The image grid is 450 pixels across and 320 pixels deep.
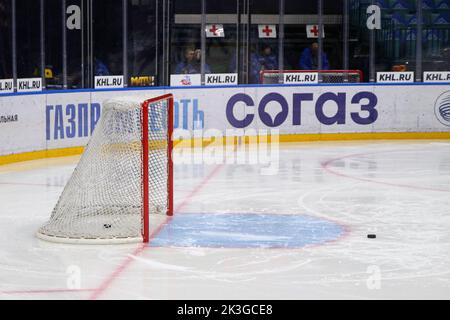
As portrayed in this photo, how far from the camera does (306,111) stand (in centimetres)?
1650

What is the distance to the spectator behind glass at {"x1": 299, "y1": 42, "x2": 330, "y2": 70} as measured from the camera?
1761 cm

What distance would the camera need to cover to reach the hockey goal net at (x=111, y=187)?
8.16 meters

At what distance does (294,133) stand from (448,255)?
8.80 metres

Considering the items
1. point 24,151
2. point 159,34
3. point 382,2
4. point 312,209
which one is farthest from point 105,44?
point 312,209

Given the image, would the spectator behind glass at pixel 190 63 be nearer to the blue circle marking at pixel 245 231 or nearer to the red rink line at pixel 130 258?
the red rink line at pixel 130 258

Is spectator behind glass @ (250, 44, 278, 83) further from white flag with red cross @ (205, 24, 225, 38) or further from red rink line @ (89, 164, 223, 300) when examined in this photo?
red rink line @ (89, 164, 223, 300)

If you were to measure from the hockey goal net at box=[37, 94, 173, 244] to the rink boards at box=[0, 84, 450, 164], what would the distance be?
5.59 m

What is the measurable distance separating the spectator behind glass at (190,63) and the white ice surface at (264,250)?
428cm

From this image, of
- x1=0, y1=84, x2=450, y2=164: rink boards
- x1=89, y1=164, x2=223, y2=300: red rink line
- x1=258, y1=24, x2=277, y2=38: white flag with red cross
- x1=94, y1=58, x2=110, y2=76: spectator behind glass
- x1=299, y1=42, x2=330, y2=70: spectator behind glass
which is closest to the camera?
x1=89, y1=164, x2=223, y2=300: red rink line

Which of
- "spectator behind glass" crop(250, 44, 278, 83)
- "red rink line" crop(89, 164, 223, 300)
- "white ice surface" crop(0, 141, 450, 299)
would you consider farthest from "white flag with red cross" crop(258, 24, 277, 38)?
"red rink line" crop(89, 164, 223, 300)

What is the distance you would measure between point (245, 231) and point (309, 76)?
8.71 meters

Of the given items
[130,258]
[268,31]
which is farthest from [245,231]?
[268,31]

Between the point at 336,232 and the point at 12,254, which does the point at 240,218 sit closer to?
the point at 336,232

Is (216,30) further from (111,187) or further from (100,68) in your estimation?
(111,187)
